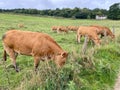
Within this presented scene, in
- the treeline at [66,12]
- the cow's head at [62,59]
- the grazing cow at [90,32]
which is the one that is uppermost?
the cow's head at [62,59]

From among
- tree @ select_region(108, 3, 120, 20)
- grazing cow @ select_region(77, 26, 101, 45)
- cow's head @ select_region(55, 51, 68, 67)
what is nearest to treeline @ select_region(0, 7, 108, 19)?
tree @ select_region(108, 3, 120, 20)

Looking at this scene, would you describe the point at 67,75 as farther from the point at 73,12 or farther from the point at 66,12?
the point at 73,12

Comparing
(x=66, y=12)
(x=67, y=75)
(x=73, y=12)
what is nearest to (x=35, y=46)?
(x=67, y=75)

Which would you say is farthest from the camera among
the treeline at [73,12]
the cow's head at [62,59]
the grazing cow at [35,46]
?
the treeline at [73,12]

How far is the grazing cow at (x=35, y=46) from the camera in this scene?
10.4 metres

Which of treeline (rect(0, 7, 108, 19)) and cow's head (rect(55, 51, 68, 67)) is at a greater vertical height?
cow's head (rect(55, 51, 68, 67))

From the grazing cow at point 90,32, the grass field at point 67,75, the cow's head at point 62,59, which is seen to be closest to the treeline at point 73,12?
the grazing cow at point 90,32

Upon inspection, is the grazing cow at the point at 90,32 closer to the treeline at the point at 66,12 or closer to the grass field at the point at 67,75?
the grass field at the point at 67,75

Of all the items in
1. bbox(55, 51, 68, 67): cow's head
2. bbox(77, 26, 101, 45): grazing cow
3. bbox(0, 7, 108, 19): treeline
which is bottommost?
bbox(0, 7, 108, 19): treeline

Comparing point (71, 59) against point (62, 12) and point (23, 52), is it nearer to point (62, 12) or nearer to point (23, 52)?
point (23, 52)

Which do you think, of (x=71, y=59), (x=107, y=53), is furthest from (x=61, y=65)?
(x=107, y=53)

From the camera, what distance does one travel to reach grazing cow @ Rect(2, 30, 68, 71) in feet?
34.2

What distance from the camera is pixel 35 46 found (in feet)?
35.4

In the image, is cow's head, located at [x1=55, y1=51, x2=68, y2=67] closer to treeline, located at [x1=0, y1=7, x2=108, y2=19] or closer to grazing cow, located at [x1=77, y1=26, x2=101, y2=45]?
grazing cow, located at [x1=77, y1=26, x2=101, y2=45]
